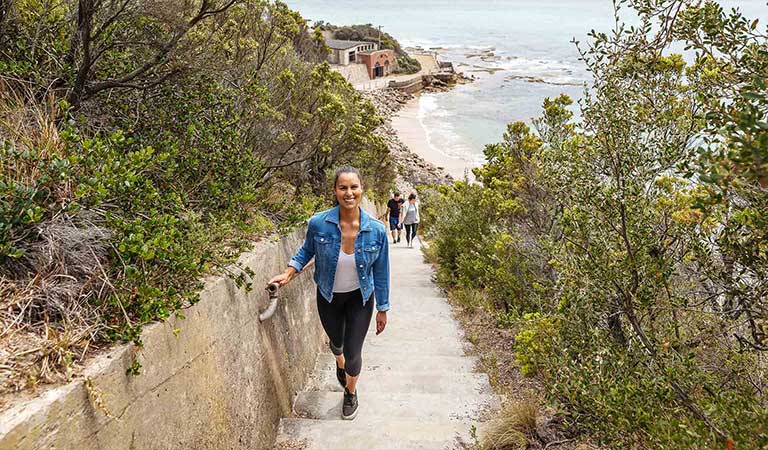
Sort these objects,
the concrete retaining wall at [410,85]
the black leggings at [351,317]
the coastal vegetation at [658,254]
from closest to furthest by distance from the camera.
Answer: the coastal vegetation at [658,254]
the black leggings at [351,317]
the concrete retaining wall at [410,85]

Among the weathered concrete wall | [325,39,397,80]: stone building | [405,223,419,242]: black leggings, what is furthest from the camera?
[325,39,397,80]: stone building

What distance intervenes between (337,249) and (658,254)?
2.07 meters

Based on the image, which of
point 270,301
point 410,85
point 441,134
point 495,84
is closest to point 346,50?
point 410,85

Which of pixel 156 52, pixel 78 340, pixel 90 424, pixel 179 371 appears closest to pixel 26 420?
pixel 90 424

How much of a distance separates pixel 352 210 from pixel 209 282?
114 cm

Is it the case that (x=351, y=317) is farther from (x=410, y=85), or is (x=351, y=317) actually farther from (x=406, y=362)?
(x=410, y=85)

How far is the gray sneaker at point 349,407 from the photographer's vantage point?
4.13 metres

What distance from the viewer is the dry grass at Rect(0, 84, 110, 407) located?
207 centimetres

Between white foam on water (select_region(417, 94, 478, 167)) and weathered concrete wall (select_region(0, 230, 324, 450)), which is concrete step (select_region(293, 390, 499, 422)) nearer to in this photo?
weathered concrete wall (select_region(0, 230, 324, 450))

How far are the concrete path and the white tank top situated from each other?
3.18ft

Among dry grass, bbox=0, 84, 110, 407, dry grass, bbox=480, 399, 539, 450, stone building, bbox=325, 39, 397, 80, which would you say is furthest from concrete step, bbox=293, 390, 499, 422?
stone building, bbox=325, 39, 397, 80

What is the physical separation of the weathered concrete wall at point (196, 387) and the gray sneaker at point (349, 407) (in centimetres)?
43

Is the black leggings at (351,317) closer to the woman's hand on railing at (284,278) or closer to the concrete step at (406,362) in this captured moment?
the woman's hand on railing at (284,278)

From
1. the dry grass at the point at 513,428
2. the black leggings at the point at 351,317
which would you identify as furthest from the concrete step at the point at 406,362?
the dry grass at the point at 513,428
